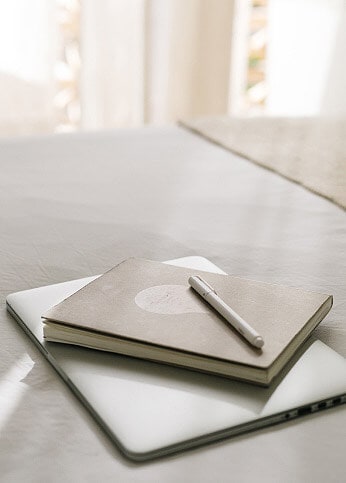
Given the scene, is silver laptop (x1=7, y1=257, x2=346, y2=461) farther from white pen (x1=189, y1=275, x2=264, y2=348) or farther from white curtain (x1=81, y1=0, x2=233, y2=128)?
white curtain (x1=81, y1=0, x2=233, y2=128)

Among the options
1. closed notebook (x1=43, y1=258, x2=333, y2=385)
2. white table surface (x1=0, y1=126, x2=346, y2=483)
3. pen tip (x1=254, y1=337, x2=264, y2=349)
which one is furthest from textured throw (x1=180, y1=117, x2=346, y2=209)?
pen tip (x1=254, y1=337, x2=264, y2=349)

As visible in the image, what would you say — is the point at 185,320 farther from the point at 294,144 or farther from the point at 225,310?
the point at 294,144

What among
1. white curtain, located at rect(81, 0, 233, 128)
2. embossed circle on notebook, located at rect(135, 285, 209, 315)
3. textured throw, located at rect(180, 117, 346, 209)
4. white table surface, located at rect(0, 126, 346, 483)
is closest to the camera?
white table surface, located at rect(0, 126, 346, 483)

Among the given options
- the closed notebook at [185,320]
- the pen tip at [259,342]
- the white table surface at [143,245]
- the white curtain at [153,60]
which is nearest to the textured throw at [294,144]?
the white table surface at [143,245]

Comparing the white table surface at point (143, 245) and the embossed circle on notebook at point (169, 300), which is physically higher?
the embossed circle on notebook at point (169, 300)

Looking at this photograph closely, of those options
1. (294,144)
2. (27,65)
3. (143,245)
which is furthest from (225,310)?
(27,65)

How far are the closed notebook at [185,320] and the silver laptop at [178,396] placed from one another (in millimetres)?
12

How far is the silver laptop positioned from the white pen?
4cm

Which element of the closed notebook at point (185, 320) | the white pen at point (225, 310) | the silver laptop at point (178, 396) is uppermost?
the white pen at point (225, 310)

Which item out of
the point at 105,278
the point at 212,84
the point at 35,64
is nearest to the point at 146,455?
the point at 105,278

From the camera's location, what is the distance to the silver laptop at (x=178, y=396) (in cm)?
64

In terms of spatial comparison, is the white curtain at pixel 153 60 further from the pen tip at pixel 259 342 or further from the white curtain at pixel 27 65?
the pen tip at pixel 259 342

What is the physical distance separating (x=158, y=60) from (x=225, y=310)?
215 centimetres

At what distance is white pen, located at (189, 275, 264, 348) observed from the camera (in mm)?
702
